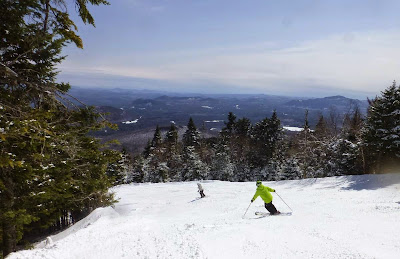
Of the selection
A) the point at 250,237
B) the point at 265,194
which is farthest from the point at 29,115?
the point at 265,194

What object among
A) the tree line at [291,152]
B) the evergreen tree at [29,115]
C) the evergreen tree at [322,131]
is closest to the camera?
the evergreen tree at [29,115]

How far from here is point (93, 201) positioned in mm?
15117

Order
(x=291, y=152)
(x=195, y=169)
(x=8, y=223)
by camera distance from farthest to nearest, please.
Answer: (x=195, y=169) < (x=291, y=152) < (x=8, y=223)

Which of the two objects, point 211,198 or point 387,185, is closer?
point 387,185

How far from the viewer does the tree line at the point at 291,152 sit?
2133 centimetres

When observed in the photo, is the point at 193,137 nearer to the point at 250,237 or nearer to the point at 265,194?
the point at 265,194

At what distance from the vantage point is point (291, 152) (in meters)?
39.8

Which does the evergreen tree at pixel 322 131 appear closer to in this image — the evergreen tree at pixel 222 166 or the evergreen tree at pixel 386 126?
the evergreen tree at pixel 386 126

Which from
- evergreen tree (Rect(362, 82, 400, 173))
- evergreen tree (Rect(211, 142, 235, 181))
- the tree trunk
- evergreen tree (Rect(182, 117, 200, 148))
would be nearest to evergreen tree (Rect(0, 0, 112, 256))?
the tree trunk

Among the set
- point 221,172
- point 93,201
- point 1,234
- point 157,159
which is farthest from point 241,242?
point 157,159

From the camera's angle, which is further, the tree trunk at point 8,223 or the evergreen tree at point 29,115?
the tree trunk at point 8,223

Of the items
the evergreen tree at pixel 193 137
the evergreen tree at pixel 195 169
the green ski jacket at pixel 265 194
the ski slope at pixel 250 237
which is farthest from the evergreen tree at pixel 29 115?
the evergreen tree at pixel 193 137

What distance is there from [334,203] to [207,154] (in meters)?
40.1

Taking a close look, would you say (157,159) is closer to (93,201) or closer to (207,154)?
(207,154)
